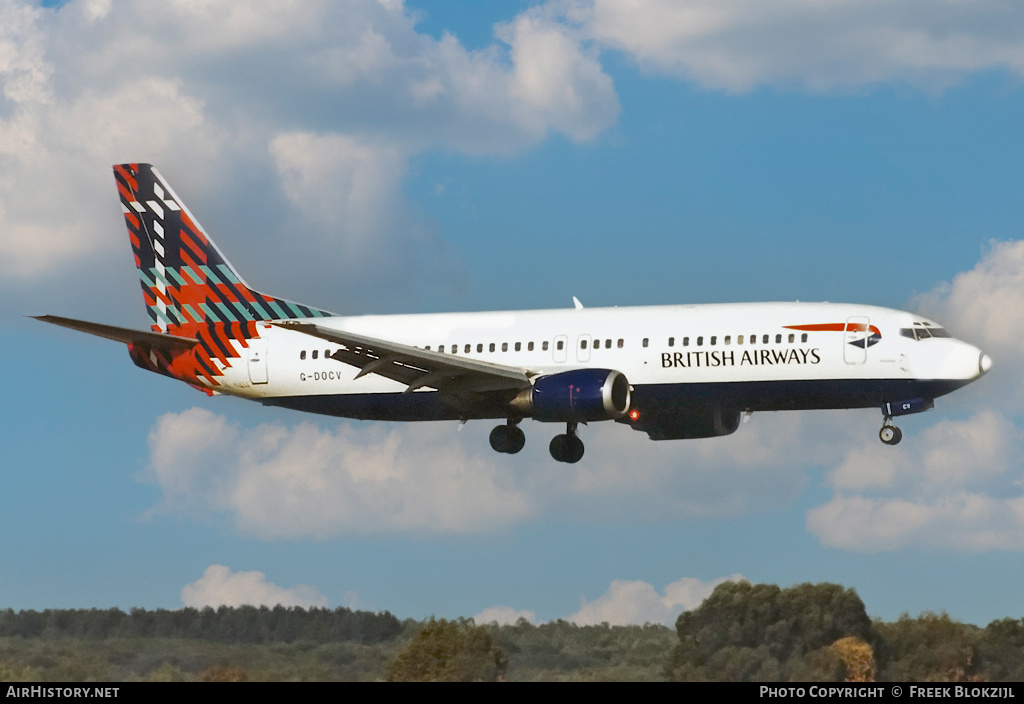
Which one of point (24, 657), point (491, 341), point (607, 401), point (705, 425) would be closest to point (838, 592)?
point (705, 425)

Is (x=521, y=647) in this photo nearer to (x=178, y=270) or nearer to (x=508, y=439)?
(x=508, y=439)

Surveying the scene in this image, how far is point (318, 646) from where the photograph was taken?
4762 cm

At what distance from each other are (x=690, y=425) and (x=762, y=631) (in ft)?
27.4

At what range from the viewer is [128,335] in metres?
60.4

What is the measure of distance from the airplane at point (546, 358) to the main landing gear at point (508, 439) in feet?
0.18

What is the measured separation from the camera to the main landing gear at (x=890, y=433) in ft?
173

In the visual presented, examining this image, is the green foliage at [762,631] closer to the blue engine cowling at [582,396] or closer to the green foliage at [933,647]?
the green foliage at [933,647]

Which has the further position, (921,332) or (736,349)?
(736,349)

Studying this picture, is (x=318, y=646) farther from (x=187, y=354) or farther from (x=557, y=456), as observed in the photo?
(x=187, y=354)

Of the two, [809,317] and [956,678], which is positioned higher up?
[809,317]

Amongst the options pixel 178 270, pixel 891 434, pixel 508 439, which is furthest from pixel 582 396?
pixel 178 270

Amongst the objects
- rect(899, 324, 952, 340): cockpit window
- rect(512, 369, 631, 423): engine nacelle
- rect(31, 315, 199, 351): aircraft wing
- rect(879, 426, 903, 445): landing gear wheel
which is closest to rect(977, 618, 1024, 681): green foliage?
rect(879, 426, 903, 445): landing gear wheel

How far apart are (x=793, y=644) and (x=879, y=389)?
32.2ft

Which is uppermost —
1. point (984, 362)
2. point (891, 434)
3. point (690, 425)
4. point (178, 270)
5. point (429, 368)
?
point (178, 270)
